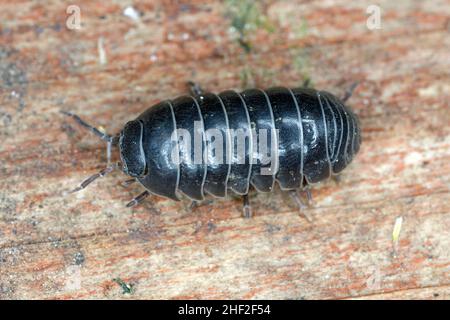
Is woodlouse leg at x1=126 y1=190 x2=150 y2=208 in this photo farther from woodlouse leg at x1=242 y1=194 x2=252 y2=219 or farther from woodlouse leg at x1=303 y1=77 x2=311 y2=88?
woodlouse leg at x1=303 y1=77 x2=311 y2=88

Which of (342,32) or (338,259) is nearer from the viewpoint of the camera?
(338,259)

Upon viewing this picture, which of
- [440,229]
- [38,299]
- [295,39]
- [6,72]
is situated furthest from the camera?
[295,39]

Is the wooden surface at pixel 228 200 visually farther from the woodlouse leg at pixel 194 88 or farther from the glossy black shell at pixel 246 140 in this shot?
the glossy black shell at pixel 246 140

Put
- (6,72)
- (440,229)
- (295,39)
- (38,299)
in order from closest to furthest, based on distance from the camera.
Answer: (38,299), (440,229), (6,72), (295,39)

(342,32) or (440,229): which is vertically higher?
(342,32)

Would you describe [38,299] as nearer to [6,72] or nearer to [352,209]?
[6,72]

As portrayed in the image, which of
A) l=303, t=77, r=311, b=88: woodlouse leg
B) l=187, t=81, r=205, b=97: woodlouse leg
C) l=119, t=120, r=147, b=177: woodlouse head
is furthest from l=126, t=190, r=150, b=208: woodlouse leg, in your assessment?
l=303, t=77, r=311, b=88: woodlouse leg
